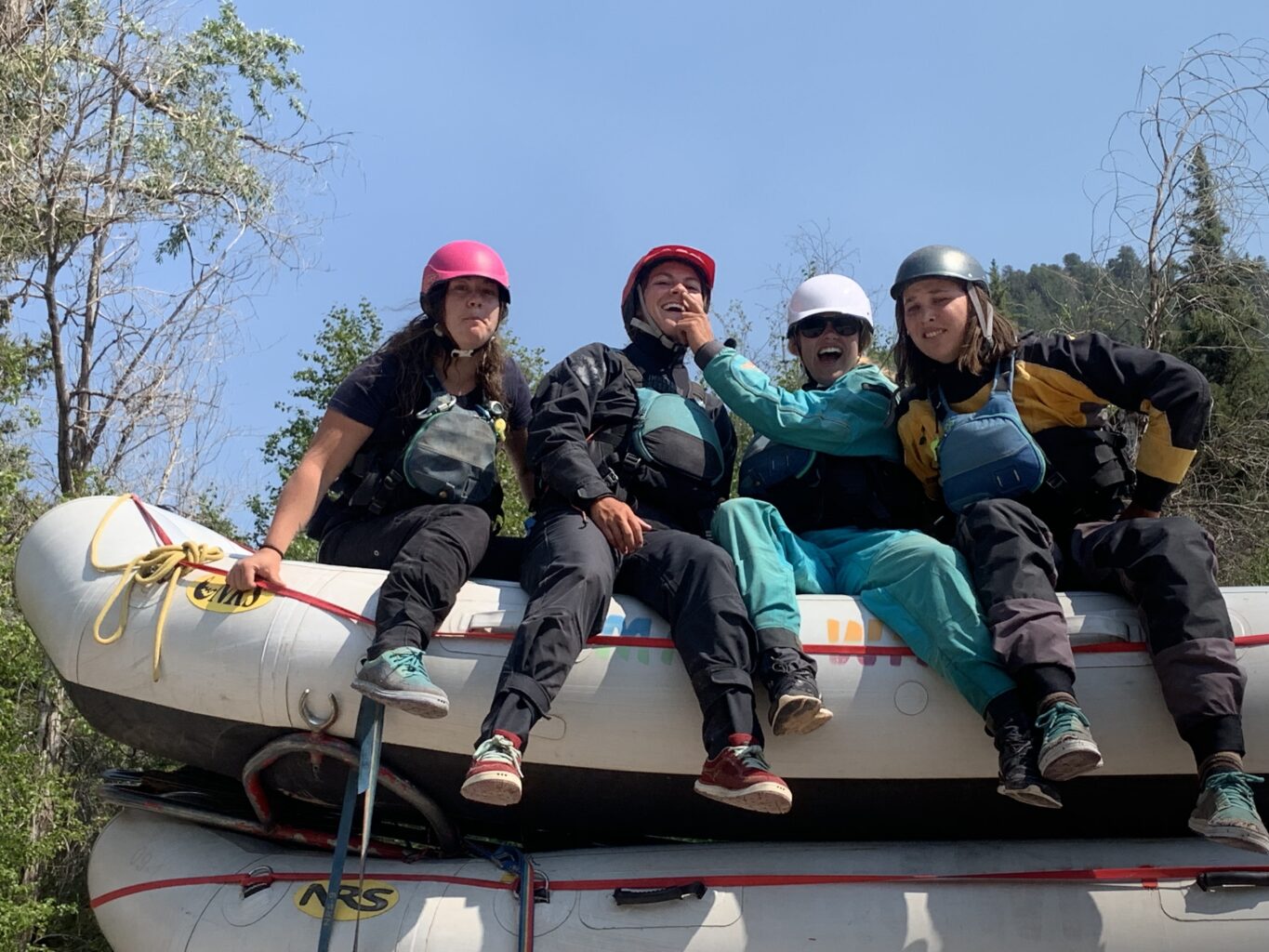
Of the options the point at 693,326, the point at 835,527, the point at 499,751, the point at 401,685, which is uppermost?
the point at 693,326

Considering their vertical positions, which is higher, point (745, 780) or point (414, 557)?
point (414, 557)

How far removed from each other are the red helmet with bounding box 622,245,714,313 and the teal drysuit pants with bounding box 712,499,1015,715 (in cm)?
100

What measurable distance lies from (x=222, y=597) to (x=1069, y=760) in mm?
2585

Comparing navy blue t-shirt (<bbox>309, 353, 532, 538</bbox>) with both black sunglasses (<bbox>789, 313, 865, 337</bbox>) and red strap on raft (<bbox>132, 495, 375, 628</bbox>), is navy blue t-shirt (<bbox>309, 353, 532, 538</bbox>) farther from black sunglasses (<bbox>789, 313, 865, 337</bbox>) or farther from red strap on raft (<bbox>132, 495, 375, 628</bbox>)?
black sunglasses (<bbox>789, 313, 865, 337</bbox>)

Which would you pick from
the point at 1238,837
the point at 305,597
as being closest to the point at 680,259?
the point at 305,597

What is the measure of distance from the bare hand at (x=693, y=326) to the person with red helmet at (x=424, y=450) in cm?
63

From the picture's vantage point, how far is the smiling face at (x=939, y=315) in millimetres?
3938

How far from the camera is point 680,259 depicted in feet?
14.6

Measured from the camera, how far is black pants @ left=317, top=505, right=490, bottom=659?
353 centimetres

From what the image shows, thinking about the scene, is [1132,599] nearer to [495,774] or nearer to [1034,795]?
[1034,795]

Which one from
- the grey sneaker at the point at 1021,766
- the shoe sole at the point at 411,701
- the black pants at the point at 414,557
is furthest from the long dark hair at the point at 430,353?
the grey sneaker at the point at 1021,766

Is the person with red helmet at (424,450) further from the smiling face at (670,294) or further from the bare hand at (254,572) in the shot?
the smiling face at (670,294)

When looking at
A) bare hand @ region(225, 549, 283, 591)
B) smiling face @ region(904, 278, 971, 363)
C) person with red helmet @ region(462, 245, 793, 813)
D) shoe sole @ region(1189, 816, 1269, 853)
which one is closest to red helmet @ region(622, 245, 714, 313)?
person with red helmet @ region(462, 245, 793, 813)

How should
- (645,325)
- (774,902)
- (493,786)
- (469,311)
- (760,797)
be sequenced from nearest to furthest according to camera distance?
(493,786) < (760,797) < (774,902) < (469,311) < (645,325)
